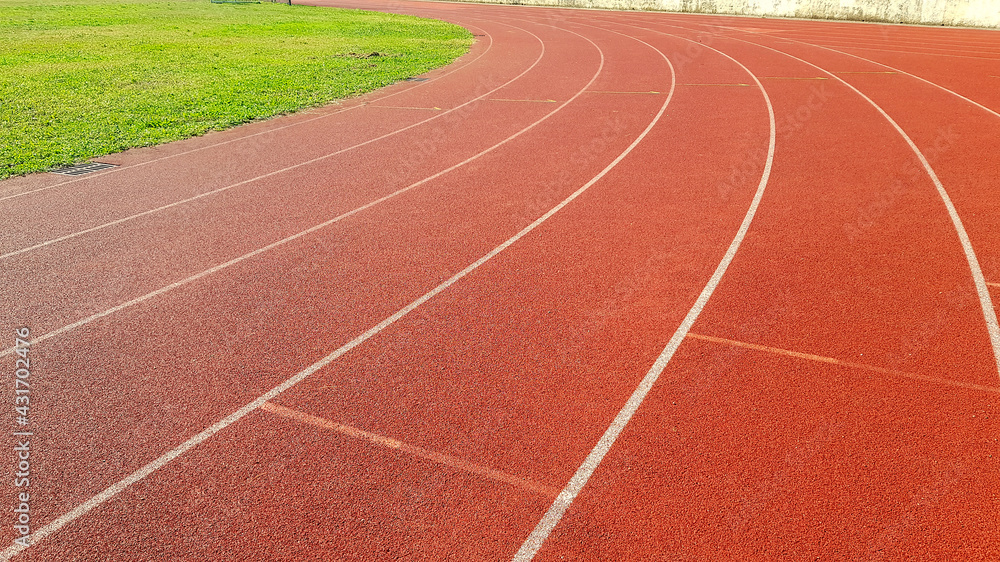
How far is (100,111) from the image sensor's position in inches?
504

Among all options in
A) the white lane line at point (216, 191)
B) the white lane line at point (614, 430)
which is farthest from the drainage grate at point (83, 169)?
the white lane line at point (614, 430)

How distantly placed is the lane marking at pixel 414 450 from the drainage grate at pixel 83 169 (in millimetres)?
6721

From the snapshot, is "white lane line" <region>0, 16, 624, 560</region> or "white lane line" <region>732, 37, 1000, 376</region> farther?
"white lane line" <region>732, 37, 1000, 376</region>

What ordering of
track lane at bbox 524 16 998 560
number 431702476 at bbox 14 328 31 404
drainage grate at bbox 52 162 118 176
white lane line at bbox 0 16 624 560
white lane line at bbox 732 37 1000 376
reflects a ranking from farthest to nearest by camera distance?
1. drainage grate at bbox 52 162 118 176
2. white lane line at bbox 732 37 1000 376
3. number 431702476 at bbox 14 328 31 404
4. white lane line at bbox 0 16 624 560
5. track lane at bbox 524 16 998 560

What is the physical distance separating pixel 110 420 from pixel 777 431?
4101 millimetres

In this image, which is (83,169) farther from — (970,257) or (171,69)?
(970,257)

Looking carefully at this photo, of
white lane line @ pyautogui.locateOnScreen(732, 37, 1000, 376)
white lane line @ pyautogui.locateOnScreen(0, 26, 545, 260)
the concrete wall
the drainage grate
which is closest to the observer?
white lane line @ pyautogui.locateOnScreen(732, 37, 1000, 376)

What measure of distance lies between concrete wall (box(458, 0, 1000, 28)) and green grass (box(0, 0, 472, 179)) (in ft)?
40.8

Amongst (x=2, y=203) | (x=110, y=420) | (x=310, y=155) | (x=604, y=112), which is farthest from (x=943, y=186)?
(x=2, y=203)

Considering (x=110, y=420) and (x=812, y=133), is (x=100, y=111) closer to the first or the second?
(x=110, y=420)

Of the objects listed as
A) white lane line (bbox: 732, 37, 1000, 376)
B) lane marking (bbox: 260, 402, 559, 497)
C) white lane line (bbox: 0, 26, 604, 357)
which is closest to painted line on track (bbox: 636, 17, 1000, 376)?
white lane line (bbox: 732, 37, 1000, 376)

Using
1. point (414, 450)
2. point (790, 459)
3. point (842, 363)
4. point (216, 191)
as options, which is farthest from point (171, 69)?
point (790, 459)

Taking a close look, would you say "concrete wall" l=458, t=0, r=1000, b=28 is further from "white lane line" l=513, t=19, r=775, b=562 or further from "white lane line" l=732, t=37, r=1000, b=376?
"white lane line" l=513, t=19, r=775, b=562

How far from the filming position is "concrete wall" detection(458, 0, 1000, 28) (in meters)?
24.6
